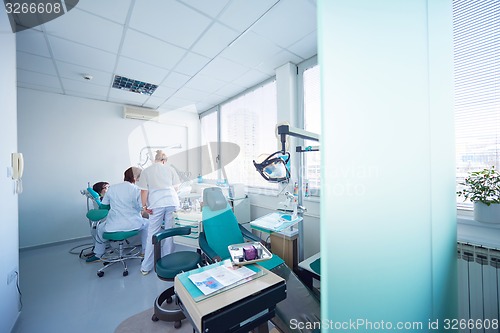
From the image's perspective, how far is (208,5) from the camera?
5.47ft

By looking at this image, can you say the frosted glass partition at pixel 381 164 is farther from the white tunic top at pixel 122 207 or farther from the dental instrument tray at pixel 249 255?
the white tunic top at pixel 122 207

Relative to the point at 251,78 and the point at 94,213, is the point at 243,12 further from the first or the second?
the point at 94,213

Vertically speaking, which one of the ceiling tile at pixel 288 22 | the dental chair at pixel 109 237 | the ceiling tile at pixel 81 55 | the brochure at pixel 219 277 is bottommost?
the dental chair at pixel 109 237

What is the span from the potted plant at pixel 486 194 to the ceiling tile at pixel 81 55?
3.71 metres

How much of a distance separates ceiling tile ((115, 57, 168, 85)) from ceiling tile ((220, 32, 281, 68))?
3.47ft

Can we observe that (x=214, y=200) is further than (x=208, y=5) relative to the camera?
Yes

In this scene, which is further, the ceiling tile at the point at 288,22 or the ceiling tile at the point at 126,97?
the ceiling tile at the point at 126,97

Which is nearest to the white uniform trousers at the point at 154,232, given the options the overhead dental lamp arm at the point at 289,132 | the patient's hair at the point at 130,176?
the patient's hair at the point at 130,176

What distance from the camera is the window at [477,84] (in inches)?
52.6

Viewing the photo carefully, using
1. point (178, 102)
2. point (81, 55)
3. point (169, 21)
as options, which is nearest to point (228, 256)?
point (169, 21)

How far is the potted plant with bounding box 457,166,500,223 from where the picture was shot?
1.23m

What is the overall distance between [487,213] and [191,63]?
320 centimetres

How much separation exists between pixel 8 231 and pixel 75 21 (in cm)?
196

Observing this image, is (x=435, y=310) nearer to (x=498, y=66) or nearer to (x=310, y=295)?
(x=310, y=295)
